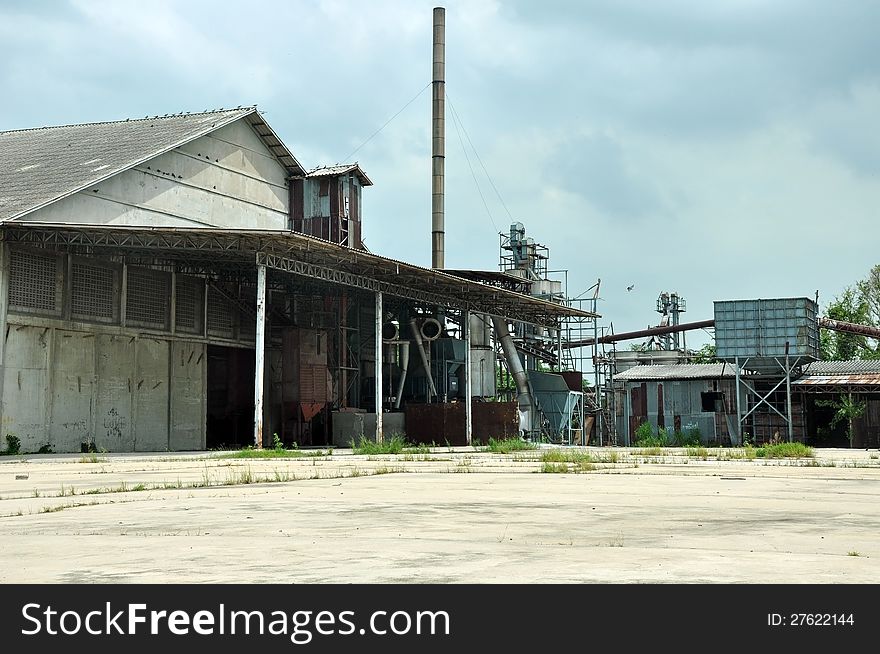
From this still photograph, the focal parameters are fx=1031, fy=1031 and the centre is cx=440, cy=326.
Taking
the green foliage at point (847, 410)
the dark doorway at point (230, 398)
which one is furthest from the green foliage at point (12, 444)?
the green foliage at point (847, 410)

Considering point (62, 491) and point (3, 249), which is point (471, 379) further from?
point (62, 491)

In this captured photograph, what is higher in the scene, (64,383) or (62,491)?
(64,383)

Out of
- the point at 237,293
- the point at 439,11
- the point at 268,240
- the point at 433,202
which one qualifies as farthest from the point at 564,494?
the point at 439,11

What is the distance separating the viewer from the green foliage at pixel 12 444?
96.6 ft

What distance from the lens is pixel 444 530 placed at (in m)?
7.79

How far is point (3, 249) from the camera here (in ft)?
95.0

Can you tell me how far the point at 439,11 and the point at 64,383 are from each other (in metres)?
33.7

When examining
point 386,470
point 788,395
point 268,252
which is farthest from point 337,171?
point 386,470

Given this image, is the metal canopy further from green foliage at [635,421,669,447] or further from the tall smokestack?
the tall smokestack

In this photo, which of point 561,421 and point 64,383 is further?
point 561,421

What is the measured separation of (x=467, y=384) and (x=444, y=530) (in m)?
33.2

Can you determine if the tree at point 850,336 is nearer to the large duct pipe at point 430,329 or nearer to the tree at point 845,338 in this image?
the tree at point 845,338

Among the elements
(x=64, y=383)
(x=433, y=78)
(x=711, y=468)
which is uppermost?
(x=433, y=78)

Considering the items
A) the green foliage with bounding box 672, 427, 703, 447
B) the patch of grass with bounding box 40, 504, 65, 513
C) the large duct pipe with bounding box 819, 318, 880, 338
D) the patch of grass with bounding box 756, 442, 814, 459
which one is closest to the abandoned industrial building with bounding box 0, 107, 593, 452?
the green foliage with bounding box 672, 427, 703, 447
